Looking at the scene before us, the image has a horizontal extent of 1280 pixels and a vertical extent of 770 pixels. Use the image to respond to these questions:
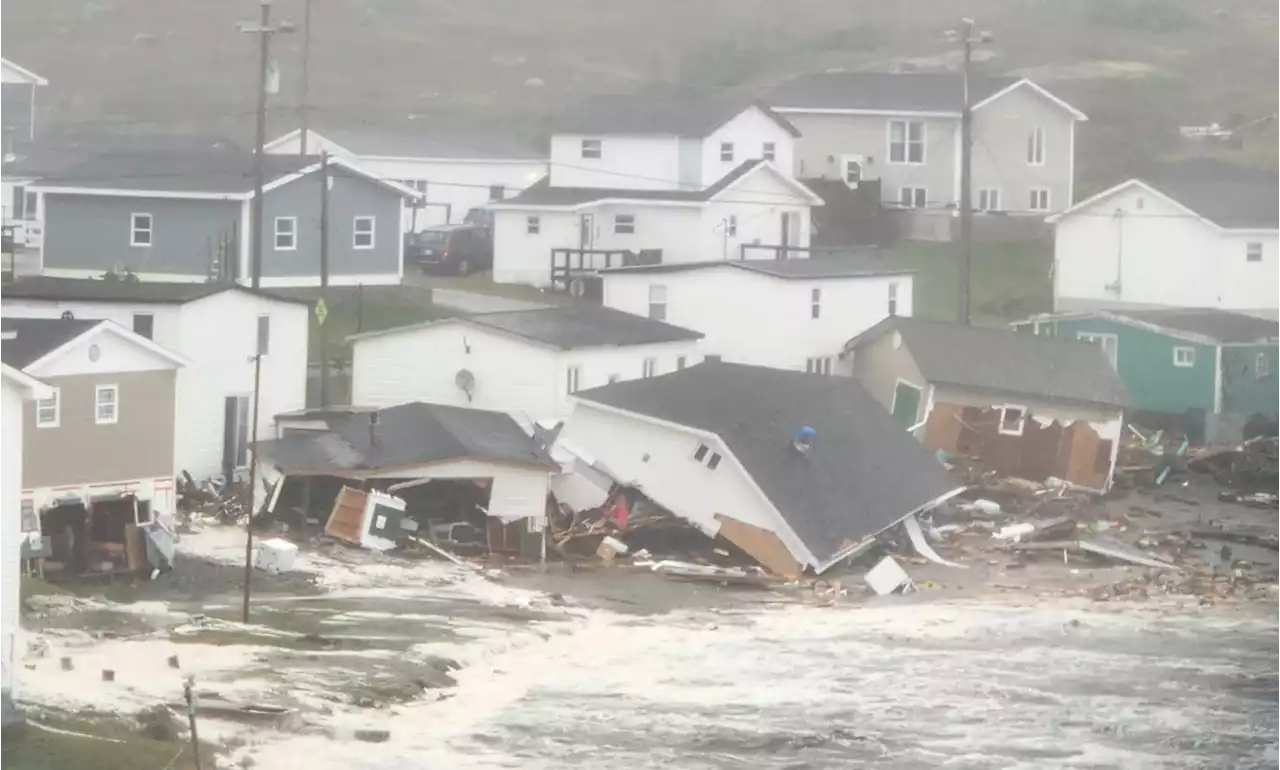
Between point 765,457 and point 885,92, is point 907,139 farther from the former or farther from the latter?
point 765,457

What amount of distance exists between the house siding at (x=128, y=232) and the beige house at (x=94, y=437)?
14067mm

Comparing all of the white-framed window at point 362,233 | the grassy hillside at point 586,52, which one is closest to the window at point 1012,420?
the white-framed window at point 362,233

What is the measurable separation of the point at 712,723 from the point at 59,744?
295 inches

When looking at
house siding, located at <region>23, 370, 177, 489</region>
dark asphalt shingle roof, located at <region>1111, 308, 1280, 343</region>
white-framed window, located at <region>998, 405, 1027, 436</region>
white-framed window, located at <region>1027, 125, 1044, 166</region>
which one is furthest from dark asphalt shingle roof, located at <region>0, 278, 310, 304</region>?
white-framed window, located at <region>1027, 125, 1044, 166</region>

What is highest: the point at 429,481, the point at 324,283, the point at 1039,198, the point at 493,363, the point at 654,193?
the point at 1039,198

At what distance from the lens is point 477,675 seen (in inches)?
1072

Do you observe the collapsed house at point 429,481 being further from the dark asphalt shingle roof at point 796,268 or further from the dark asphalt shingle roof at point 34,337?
the dark asphalt shingle roof at point 796,268

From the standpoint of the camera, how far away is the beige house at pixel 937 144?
201 ft

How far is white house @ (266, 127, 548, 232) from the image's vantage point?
201ft

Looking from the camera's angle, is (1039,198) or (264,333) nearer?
(264,333)

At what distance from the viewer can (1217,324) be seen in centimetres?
4816

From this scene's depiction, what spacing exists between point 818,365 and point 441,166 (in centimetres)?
1878

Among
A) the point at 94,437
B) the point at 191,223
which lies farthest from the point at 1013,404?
the point at 94,437

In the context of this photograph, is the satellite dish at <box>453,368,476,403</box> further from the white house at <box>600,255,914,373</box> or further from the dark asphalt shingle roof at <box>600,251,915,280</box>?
the dark asphalt shingle roof at <box>600,251,915,280</box>
